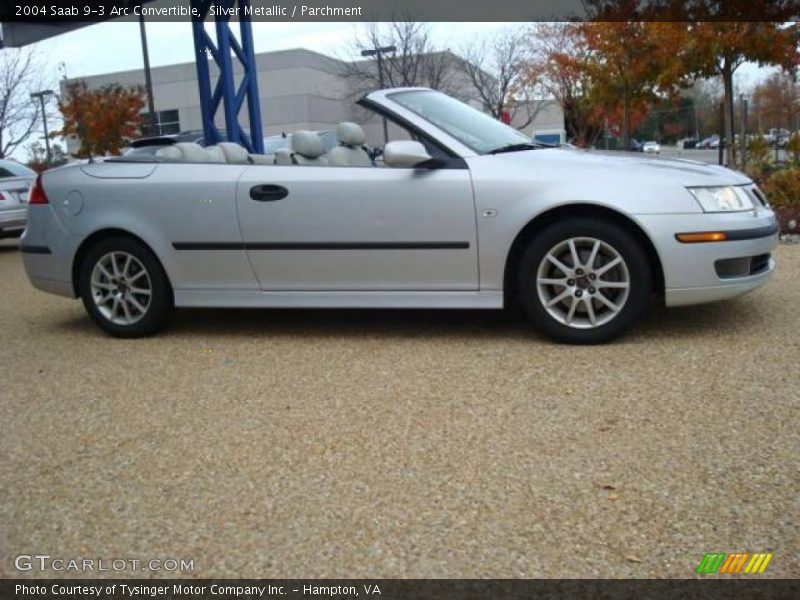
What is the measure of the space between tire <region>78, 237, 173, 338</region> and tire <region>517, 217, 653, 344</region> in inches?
96.1

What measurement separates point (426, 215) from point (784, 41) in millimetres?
9807

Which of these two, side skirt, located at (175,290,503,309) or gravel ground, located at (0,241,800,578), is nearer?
gravel ground, located at (0,241,800,578)

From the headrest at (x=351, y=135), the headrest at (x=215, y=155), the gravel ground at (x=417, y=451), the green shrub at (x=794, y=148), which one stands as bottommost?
the gravel ground at (x=417, y=451)

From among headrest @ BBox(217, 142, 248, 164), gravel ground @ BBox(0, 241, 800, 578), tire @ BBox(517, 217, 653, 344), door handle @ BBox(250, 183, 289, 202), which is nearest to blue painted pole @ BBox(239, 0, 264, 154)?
headrest @ BBox(217, 142, 248, 164)

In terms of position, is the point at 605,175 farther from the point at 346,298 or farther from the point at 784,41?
the point at 784,41

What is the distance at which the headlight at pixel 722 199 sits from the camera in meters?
4.50

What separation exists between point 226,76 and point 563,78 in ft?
66.6

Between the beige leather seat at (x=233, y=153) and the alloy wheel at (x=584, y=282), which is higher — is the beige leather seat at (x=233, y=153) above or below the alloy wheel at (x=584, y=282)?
above

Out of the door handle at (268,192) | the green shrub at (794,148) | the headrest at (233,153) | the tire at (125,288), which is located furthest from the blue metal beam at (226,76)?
the green shrub at (794,148)

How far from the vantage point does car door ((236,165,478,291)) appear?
479cm

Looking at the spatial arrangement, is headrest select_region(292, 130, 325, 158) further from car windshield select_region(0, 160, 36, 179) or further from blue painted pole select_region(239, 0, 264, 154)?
car windshield select_region(0, 160, 36, 179)

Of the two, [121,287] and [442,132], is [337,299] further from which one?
[121,287]

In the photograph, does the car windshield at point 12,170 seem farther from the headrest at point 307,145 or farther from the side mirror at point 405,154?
the side mirror at point 405,154

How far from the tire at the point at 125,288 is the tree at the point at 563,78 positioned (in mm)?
19866
